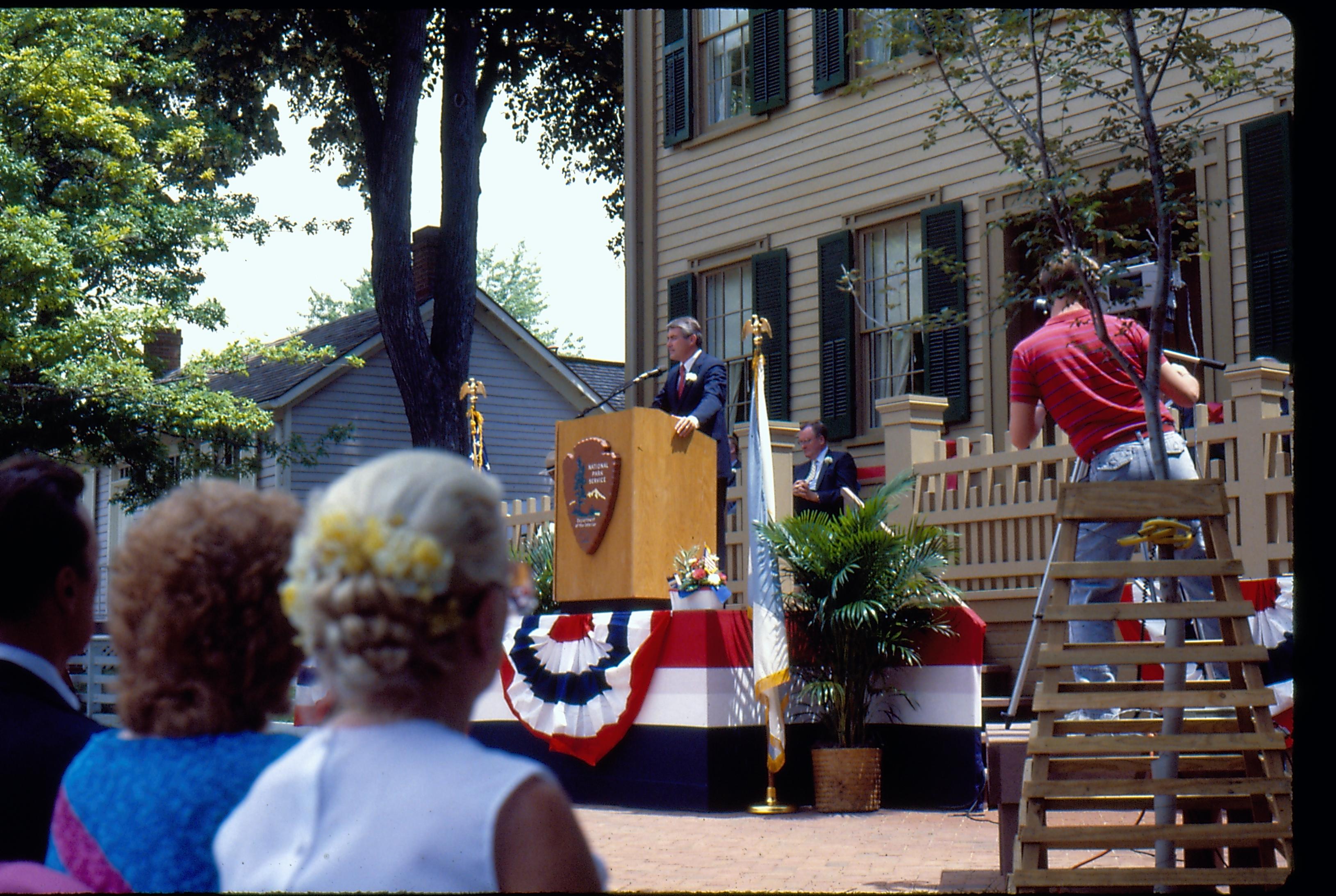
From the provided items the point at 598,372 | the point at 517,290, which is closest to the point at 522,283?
the point at 517,290

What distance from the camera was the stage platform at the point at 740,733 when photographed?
812 centimetres

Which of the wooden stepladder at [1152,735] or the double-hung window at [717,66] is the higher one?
the double-hung window at [717,66]

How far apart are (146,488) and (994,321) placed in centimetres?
1262

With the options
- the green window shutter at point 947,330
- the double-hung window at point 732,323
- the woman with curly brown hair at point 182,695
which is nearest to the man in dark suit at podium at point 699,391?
the green window shutter at point 947,330

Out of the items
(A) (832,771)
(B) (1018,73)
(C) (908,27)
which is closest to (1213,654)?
(C) (908,27)

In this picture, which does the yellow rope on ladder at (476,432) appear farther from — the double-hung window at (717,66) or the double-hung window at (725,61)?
the double-hung window at (725,61)

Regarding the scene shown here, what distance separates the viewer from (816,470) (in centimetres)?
1102

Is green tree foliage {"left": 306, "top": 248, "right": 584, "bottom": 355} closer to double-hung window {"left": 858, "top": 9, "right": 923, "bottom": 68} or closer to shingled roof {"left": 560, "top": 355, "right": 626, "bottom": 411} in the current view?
shingled roof {"left": 560, "top": 355, "right": 626, "bottom": 411}

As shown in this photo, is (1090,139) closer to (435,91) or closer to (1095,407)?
(1095,407)

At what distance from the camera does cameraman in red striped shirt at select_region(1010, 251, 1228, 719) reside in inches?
206

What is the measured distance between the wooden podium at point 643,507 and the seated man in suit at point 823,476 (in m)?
2.23

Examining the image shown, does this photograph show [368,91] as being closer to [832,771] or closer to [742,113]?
[742,113]

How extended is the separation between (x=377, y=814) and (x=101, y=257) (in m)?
19.1

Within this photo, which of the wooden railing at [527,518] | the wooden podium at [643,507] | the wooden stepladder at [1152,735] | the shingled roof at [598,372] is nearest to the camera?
the wooden stepladder at [1152,735]
